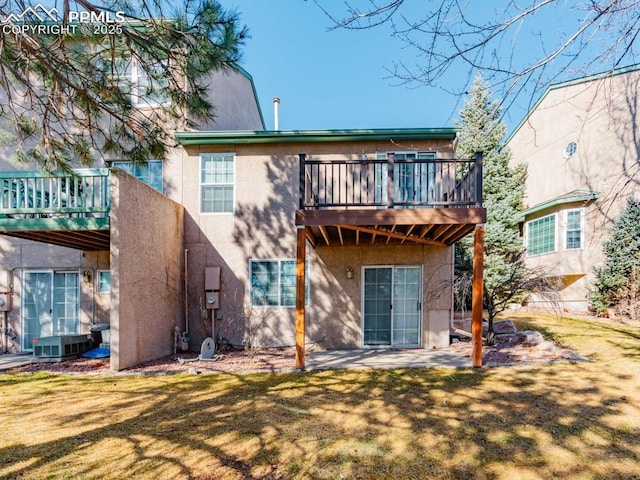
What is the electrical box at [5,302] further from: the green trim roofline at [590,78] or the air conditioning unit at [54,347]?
the green trim roofline at [590,78]

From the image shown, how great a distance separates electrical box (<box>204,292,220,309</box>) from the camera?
785 cm

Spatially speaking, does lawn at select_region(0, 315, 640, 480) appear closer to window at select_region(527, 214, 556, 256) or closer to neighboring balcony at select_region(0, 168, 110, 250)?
neighboring balcony at select_region(0, 168, 110, 250)

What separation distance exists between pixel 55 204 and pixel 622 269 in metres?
16.2

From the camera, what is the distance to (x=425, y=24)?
2.94 m

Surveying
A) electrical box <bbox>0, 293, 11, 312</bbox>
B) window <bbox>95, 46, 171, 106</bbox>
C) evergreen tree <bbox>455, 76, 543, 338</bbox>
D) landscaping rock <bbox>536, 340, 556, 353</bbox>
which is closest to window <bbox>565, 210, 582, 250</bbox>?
evergreen tree <bbox>455, 76, 543, 338</bbox>

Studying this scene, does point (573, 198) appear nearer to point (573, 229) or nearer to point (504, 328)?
point (573, 229)

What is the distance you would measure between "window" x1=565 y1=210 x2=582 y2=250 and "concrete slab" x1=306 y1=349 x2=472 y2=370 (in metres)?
8.74

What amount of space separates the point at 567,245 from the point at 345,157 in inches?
405

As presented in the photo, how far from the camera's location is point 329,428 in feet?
12.1

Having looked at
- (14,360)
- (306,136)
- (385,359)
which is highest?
(306,136)

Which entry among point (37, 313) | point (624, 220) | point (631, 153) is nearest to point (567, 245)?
point (624, 220)

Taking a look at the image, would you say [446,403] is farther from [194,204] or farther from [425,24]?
[194,204]
